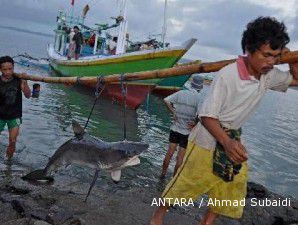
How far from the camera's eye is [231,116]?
3164mm

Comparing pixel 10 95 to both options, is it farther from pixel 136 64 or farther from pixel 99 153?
pixel 136 64

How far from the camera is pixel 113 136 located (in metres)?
11.8

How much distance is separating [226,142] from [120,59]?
46.1 feet

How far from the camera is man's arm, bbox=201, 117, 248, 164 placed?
2.86 m

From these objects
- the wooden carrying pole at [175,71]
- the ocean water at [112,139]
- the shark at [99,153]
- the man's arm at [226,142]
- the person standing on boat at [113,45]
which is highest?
the person standing on boat at [113,45]

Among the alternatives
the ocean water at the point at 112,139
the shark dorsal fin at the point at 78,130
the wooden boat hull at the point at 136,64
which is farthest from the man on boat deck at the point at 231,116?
the wooden boat hull at the point at 136,64

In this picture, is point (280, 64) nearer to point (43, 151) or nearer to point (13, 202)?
point (13, 202)

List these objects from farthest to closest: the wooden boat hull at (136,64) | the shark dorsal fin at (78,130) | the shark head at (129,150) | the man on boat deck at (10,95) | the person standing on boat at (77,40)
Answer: the person standing on boat at (77,40) < the wooden boat hull at (136,64) < the man on boat deck at (10,95) < the shark dorsal fin at (78,130) < the shark head at (129,150)

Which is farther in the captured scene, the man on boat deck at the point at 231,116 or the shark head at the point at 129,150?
the shark head at the point at 129,150

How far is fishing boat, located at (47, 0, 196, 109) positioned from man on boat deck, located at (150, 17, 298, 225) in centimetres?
1161

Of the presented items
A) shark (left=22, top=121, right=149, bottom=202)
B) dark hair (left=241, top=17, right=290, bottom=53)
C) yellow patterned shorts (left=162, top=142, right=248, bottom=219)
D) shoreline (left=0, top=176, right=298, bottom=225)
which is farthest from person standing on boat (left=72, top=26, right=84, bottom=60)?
dark hair (left=241, top=17, right=290, bottom=53)

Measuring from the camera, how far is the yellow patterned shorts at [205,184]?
3.33 m

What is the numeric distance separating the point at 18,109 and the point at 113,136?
203 inches

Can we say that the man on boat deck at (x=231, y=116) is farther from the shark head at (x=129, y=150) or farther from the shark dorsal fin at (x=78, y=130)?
the shark dorsal fin at (x=78, y=130)
